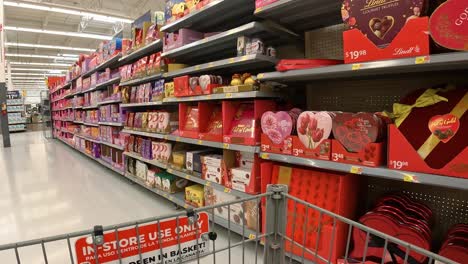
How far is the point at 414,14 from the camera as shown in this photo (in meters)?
1.13

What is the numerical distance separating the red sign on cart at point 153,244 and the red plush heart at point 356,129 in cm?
93

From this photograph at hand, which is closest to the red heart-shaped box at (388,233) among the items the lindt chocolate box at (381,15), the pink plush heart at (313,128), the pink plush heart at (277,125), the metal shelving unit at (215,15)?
the pink plush heart at (313,128)

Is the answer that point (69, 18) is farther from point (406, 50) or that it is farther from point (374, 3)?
point (406, 50)

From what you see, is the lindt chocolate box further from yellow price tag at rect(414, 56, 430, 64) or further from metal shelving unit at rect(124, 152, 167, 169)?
metal shelving unit at rect(124, 152, 167, 169)

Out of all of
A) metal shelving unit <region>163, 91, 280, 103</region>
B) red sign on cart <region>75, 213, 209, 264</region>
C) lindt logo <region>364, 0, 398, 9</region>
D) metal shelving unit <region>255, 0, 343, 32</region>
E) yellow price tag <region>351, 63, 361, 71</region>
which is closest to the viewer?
red sign on cart <region>75, 213, 209, 264</region>

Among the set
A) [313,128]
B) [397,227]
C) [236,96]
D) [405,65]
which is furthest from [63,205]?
[405,65]

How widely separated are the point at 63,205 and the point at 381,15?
350cm

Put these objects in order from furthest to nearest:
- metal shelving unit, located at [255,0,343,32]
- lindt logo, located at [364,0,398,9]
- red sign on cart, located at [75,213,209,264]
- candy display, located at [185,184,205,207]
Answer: candy display, located at [185,184,205,207] → metal shelving unit, located at [255,0,343,32] → lindt logo, located at [364,0,398,9] → red sign on cart, located at [75,213,209,264]

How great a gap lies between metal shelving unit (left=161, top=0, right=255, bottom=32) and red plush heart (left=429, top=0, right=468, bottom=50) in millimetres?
1344

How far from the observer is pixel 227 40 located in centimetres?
223

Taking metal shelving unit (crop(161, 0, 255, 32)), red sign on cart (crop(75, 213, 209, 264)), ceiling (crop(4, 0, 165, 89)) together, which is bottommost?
red sign on cart (crop(75, 213, 209, 264))

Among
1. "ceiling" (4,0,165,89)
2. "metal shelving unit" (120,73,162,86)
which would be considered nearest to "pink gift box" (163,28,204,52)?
"metal shelving unit" (120,73,162,86)

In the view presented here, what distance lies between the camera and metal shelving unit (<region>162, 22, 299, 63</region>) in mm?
1920

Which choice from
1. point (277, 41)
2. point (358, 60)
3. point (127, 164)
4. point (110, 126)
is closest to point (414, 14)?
point (358, 60)
